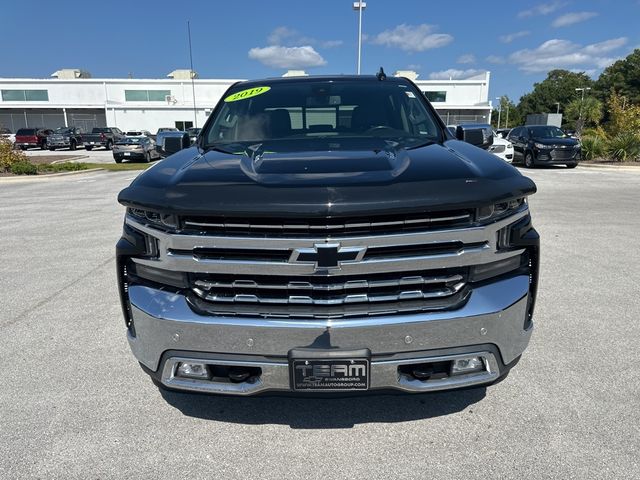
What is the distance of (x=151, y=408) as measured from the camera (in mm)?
2777

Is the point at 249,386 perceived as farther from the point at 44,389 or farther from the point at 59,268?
the point at 59,268


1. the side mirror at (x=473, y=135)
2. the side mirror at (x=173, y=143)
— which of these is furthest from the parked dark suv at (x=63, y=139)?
the side mirror at (x=473, y=135)

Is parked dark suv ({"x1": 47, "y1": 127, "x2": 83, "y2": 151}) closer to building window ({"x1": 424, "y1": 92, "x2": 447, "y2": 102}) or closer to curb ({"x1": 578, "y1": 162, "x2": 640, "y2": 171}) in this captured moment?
curb ({"x1": 578, "y1": 162, "x2": 640, "y2": 171})

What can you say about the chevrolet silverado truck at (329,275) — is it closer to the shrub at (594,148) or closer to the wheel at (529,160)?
the wheel at (529,160)

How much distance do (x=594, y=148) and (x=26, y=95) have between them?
5944 cm

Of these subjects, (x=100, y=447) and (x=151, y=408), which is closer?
(x=100, y=447)

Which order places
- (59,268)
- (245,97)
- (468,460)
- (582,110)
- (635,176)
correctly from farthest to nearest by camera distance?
(582,110), (635,176), (59,268), (245,97), (468,460)

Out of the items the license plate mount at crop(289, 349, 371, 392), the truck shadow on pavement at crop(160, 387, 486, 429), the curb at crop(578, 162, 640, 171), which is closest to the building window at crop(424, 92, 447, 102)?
the curb at crop(578, 162, 640, 171)

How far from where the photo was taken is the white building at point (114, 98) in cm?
5219

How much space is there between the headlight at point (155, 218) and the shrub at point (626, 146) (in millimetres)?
21904

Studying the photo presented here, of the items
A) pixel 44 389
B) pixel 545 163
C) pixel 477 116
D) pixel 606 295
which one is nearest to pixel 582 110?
pixel 477 116

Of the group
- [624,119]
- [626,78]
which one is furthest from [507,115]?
[624,119]

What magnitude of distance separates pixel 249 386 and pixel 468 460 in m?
1.16

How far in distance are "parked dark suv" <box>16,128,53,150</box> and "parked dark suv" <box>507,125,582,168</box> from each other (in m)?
36.1
